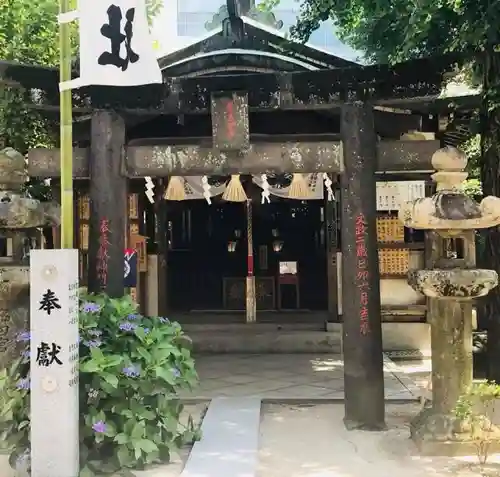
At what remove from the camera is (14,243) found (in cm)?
650

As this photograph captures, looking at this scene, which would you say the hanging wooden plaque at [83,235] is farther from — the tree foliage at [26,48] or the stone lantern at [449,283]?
the stone lantern at [449,283]

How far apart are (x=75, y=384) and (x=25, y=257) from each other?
79.2 inches

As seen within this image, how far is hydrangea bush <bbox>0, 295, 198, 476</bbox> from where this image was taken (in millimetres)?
5254

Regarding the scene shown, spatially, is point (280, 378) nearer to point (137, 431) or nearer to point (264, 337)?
point (264, 337)

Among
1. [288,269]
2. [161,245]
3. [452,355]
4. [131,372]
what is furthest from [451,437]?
[288,269]

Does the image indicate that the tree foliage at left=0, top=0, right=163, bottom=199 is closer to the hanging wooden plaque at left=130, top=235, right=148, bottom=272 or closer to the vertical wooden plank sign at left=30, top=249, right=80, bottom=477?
the hanging wooden plaque at left=130, top=235, right=148, bottom=272

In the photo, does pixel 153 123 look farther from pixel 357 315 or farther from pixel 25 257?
pixel 357 315

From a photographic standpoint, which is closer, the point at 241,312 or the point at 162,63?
the point at 162,63

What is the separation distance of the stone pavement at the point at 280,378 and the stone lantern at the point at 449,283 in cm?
210

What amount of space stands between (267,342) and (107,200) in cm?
565

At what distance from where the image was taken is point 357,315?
6.68 metres

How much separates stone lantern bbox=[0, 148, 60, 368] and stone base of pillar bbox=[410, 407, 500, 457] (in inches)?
157

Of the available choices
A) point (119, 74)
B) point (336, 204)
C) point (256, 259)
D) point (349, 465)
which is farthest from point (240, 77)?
point (256, 259)

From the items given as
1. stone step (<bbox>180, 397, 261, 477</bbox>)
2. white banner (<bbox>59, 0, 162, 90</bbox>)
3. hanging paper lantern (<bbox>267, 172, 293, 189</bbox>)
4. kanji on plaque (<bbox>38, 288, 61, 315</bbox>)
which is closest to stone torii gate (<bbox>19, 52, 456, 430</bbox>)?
stone step (<bbox>180, 397, 261, 477</bbox>)
